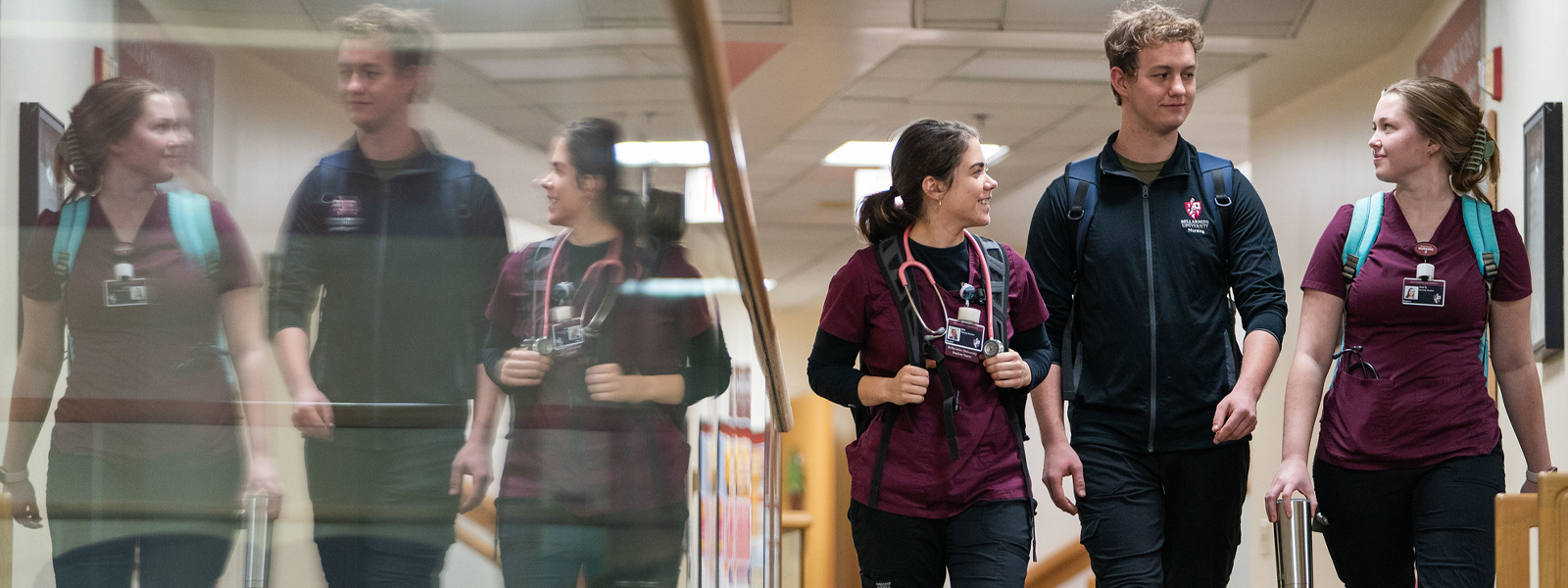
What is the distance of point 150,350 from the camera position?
5.54 ft

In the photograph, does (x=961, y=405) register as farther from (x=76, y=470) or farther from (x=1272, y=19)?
(x=1272, y=19)

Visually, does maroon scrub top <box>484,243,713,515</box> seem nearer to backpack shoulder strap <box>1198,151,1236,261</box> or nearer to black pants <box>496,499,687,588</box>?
black pants <box>496,499,687,588</box>

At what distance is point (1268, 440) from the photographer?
842 centimetres

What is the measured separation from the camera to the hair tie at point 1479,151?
2729 mm

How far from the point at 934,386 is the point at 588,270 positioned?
1027 mm

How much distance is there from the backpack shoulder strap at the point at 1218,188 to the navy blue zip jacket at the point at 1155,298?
11 millimetres

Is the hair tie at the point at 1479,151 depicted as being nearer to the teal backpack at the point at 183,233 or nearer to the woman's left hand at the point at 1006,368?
the woman's left hand at the point at 1006,368

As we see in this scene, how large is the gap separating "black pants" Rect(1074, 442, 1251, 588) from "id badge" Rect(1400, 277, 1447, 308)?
1.43ft

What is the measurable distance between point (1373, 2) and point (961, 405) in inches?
194

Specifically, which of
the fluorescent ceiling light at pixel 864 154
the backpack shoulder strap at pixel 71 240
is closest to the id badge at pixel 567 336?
the backpack shoulder strap at pixel 71 240

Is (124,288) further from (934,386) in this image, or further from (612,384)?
(934,386)

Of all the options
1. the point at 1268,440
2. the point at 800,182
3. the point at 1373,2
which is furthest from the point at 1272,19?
the point at 800,182

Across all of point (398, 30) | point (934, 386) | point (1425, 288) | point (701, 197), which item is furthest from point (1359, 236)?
point (398, 30)

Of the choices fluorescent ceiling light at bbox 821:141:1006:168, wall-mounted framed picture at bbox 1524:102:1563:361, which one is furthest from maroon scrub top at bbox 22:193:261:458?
fluorescent ceiling light at bbox 821:141:1006:168
